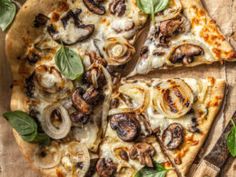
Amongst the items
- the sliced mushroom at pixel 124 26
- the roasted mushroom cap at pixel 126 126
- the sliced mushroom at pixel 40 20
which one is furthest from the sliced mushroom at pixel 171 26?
the sliced mushroom at pixel 40 20

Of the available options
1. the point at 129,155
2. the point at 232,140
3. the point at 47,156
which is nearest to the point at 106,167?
the point at 129,155

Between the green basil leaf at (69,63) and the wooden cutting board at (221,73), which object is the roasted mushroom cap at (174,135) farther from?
the green basil leaf at (69,63)

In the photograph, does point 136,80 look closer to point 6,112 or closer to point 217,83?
point 217,83

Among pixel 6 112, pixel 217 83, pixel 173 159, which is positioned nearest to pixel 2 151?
pixel 6 112

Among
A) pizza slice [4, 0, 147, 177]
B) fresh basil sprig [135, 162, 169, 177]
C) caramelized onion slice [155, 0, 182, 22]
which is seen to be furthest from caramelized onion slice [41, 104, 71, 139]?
caramelized onion slice [155, 0, 182, 22]

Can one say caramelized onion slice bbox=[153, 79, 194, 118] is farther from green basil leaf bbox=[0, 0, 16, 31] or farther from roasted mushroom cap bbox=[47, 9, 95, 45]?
green basil leaf bbox=[0, 0, 16, 31]

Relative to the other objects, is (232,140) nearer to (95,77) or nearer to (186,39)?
(186,39)
